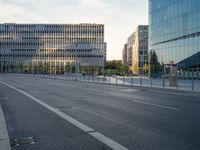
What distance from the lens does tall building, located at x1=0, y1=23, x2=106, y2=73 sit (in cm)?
14738

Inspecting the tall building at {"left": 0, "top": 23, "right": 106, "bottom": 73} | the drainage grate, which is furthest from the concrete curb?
the tall building at {"left": 0, "top": 23, "right": 106, "bottom": 73}

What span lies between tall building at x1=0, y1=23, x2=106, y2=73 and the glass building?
84593 millimetres

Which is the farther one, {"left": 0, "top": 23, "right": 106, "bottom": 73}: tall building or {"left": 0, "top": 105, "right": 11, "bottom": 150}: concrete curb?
{"left": 0, "top": 23, "right": 106, "bottom": 73}: tall building

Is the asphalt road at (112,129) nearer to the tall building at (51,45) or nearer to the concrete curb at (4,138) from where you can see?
the concrete curb at (4,138)

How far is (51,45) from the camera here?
149 meters

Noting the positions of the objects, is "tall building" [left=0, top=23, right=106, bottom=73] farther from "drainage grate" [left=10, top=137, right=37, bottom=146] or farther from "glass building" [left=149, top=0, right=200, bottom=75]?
"drainage grate" [left=10, top=137, right=37, bottom=146]

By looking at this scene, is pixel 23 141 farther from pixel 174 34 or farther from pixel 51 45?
pixel 51 45

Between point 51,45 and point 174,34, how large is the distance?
103m

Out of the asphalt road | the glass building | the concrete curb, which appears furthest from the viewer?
the glass building

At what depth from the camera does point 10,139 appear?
6.71 meters

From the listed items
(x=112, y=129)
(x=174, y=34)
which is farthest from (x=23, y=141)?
(x=174, y=34)

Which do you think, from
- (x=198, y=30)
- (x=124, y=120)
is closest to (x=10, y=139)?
(x=124, y=120)

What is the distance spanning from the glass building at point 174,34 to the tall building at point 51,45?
278 feet

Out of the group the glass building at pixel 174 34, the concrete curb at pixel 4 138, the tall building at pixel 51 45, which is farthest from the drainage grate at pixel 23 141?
the tall building at pixel 51 45
